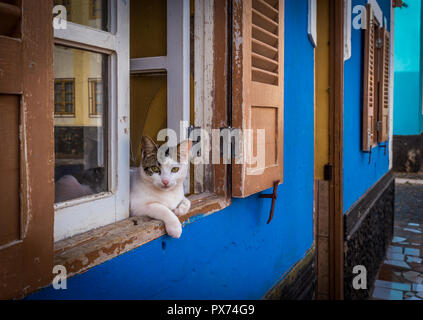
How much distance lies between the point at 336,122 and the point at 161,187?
2.24m

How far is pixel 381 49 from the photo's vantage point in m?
5.57

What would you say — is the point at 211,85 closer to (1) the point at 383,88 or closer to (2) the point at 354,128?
(2) the point at 354,128

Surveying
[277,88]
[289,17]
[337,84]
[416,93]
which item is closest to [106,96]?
[277,88]

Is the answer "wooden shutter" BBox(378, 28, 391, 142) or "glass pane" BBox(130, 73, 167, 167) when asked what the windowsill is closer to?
"glass pane" BBox(130, 73, 167, 167)

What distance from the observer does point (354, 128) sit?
416 centimetres

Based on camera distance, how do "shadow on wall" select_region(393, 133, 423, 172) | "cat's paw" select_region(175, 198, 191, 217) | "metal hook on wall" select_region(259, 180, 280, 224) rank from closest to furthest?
"cat's paw" select_region(175, 198, 191, 217), "metal hook on wall" select_region(259, 180, 280, 224), "shadow on wall" select_region(393, 133, 423, 172)

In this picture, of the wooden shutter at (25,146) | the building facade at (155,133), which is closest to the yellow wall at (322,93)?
the building facade at (155,133)

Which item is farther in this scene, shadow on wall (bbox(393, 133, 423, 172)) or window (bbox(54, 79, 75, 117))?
shadow on wall (bbox(393, 133, 423, 172))

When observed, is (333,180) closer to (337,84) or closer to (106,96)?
(337,84)

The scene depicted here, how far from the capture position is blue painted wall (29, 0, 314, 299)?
1.21m

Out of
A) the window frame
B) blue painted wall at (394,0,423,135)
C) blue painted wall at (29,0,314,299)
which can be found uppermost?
blue painted wall at (394,0,423,135)

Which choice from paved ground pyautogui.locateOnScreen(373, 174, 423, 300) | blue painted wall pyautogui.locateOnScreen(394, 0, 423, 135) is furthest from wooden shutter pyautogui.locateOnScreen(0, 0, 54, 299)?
blue painted wall pyautogui.locateOnScreen(394, 0, 423, 135)

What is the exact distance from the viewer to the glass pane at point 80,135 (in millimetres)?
1310

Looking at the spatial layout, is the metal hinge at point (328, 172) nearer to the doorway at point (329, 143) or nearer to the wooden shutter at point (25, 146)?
the doorway at point (329, 143)
